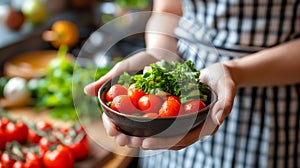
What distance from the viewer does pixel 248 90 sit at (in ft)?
2.91

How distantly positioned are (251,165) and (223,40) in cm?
26

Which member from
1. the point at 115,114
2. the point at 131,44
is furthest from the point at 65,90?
the point at 115,114

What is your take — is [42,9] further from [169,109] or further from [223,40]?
[169,109]

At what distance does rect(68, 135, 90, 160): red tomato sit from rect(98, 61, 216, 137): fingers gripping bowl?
38 cm

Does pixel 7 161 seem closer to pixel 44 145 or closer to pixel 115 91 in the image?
pixel 44 145

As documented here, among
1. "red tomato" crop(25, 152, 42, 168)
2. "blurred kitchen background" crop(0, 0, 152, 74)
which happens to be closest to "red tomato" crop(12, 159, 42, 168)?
"red tomato" crop(25, 152, 42, 168)

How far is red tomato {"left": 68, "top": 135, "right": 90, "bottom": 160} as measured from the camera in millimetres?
1010

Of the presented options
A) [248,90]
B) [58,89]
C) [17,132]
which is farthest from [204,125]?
[58,89]

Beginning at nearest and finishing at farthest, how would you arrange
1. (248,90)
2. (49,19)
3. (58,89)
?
(248,90) → (58,89) → (49,19)

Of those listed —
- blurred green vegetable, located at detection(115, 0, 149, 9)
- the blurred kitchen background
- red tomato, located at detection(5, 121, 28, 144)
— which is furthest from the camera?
blurred green vegetable, located at detection(115, 0, 149, 9)

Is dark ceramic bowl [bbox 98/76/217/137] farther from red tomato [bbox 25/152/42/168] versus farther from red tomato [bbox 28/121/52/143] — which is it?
red tomato [bbox 28/121/52/143]

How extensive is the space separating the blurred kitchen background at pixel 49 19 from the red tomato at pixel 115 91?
71 centimetres

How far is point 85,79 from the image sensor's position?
1180 millimetres

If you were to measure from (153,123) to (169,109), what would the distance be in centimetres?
3
